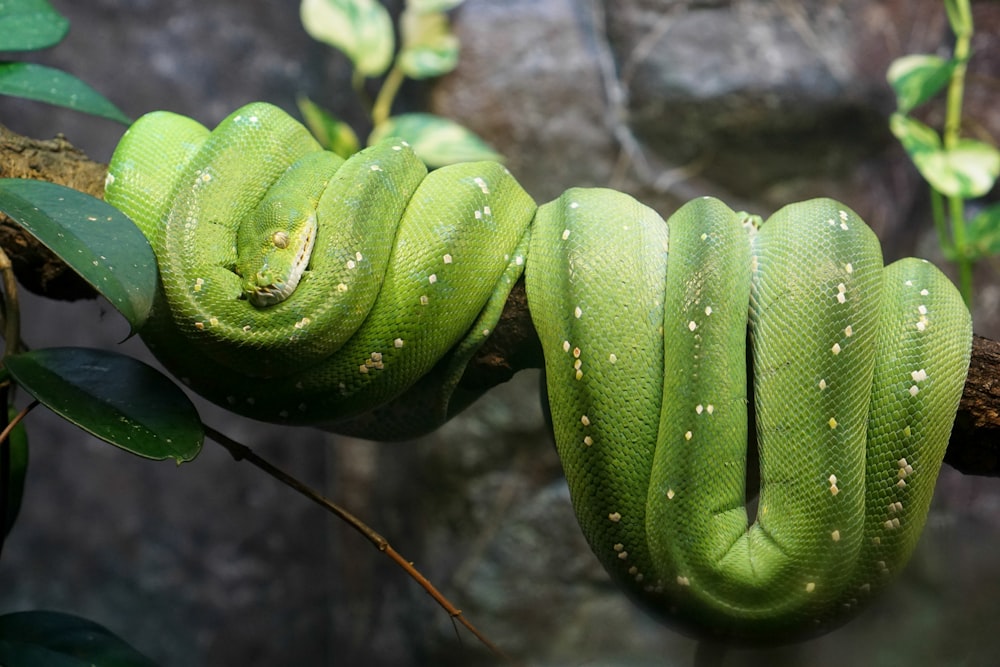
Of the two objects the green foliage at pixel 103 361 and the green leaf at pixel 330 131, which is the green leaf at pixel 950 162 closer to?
the green leaf at pixel 330 131

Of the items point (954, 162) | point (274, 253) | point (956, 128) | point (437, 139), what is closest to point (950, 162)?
point (954, 162)

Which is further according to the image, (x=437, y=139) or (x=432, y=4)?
(x=432, y=4)

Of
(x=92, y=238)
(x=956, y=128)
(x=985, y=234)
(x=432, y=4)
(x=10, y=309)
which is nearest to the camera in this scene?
(x=92, y=238)

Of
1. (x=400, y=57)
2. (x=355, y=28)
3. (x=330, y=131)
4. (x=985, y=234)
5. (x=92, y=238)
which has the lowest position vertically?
(x=985, y=234)

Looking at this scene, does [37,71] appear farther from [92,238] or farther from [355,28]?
[355,28]

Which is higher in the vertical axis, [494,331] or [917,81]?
[917,81]

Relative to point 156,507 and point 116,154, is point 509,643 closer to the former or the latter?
point 156,507

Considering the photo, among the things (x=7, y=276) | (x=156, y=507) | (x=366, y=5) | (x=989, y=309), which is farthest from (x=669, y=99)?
(x=156, y=507)
